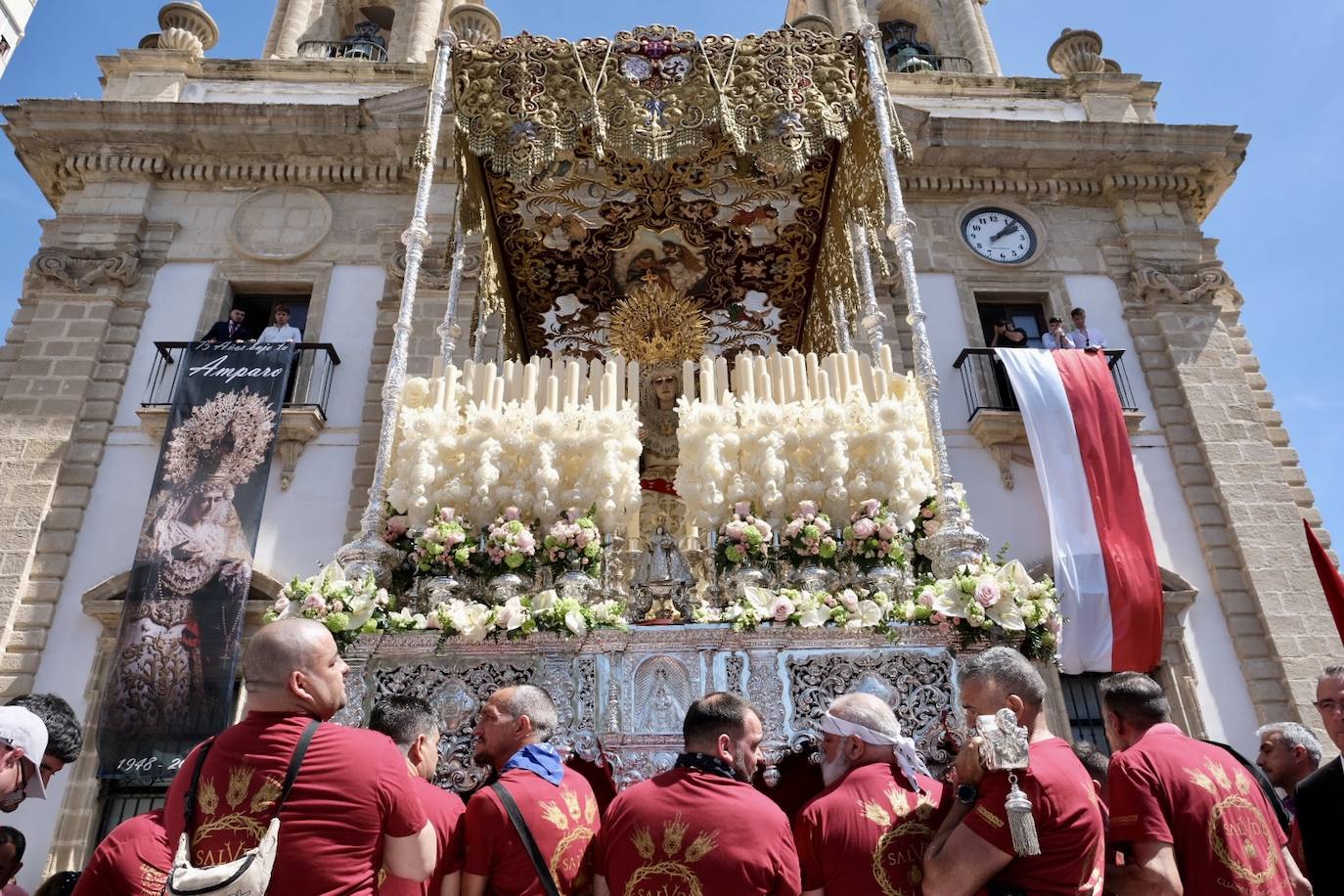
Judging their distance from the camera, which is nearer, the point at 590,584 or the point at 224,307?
the point at 590,584

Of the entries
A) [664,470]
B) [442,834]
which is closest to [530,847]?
[442,834]

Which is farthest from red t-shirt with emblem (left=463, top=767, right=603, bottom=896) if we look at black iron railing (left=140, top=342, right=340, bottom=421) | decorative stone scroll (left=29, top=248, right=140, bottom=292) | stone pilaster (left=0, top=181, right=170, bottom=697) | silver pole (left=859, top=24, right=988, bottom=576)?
decorative stone scroll (left=29, top=248, right=140, bottom=292)

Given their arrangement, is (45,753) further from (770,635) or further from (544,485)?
(770,635)

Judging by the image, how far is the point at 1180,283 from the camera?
36.1ft

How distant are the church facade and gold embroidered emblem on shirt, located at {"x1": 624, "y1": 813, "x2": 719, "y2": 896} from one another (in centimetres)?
560

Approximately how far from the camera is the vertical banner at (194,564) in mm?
7898

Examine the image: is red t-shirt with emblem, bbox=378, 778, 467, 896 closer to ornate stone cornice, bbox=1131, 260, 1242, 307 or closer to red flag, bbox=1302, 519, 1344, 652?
red flag, bbox=1302, 519, 1344, 652

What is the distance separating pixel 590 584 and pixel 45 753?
2386 mm

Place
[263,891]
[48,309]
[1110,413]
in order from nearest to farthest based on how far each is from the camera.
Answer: [263,891], [1110,413], [48,309]

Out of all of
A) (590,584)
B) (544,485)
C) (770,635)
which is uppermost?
(544,485)

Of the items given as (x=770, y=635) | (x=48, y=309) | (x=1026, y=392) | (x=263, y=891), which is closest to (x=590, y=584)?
(x=770, y=635)

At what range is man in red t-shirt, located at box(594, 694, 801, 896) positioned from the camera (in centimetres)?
275

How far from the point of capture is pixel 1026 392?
31.5ft

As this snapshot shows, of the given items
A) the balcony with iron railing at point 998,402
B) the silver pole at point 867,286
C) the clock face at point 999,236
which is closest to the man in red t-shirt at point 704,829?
the silver pole at point 867,286
